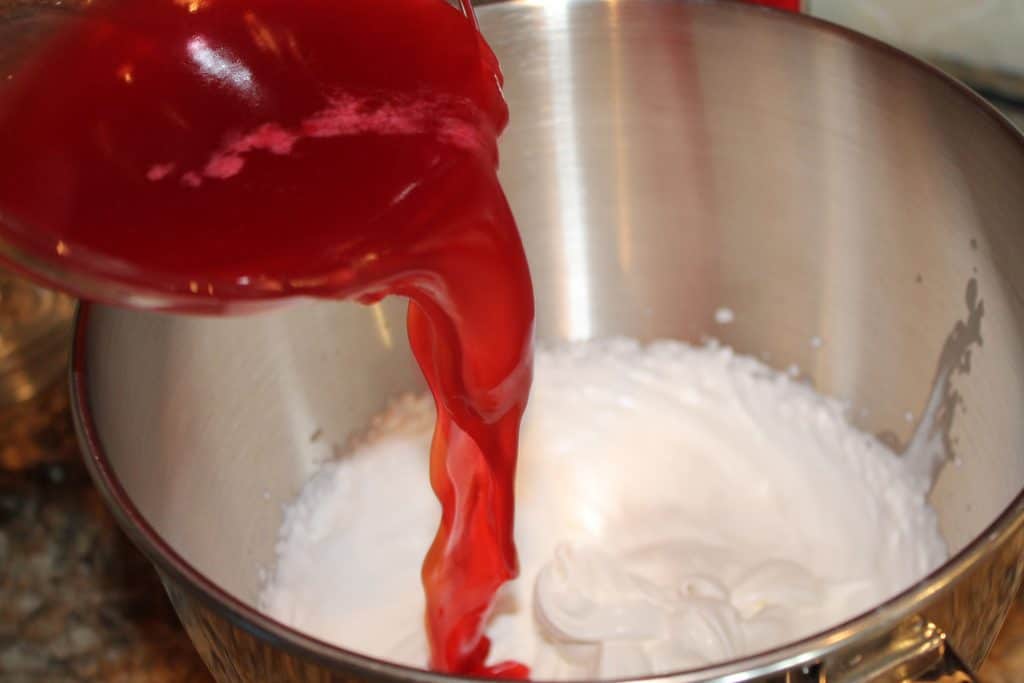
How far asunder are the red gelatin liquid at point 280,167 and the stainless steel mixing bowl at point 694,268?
138 millimetres

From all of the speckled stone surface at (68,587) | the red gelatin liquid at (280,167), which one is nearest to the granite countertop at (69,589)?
the speckled stone surface at (68,587)

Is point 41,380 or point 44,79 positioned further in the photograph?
point 41,380

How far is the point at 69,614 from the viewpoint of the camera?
930 mm

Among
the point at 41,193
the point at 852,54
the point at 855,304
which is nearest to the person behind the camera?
the point at 41,193

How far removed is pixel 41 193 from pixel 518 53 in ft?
1.52

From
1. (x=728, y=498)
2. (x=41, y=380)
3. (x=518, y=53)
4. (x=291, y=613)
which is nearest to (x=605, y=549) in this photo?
(x=728, y=498)

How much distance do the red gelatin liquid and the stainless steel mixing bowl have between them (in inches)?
5.4

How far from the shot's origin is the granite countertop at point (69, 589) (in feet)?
2.92

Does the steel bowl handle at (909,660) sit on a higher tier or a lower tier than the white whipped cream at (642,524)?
higher

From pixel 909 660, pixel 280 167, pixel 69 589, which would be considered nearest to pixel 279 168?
pixel 280 167

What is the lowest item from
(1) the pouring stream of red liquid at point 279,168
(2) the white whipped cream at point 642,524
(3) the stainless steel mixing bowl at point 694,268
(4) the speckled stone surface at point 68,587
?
(4) the speckled stone surface at point 68,587

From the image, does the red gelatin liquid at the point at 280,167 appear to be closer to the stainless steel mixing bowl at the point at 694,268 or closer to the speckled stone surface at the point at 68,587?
the stainless steel mixing bowl at the point at 694,268

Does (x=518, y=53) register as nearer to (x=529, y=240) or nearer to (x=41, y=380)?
(x=529, y=240)

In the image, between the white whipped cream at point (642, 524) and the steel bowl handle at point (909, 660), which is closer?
the steel bowl handle at point (909, 660)
